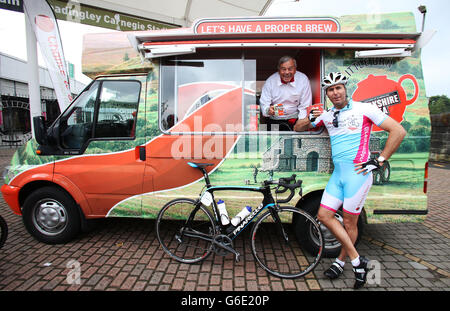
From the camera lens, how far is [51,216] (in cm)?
326

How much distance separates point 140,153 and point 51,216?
155 centimetres

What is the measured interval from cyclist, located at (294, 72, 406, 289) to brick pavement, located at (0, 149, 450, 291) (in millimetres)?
530

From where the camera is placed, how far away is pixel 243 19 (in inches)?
114

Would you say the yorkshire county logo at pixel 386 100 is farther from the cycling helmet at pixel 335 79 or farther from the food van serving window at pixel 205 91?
the food van serving window at pixel 205 91

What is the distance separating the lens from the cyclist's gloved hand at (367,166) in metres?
2.32

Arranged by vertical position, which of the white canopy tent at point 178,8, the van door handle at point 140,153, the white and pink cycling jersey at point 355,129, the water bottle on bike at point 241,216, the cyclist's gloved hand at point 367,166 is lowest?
the water bottle on bike at point 241,216

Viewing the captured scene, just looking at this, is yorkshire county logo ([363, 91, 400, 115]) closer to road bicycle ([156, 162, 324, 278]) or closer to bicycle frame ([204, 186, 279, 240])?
road bicycle ([156, 162, 324, 278])

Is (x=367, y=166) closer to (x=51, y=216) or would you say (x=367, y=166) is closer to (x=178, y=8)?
(x=51, y=216)

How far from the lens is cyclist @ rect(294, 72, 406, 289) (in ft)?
7.72

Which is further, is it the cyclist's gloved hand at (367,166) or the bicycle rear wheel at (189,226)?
the bicycle rear wheel at (189,226)

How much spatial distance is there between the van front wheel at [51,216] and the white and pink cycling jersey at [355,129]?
3400 millimetres

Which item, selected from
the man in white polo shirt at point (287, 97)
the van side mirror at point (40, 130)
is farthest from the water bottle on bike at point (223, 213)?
the van side mirror at point (40, 130)

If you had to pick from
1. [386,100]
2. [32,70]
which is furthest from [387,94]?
[32,70]
